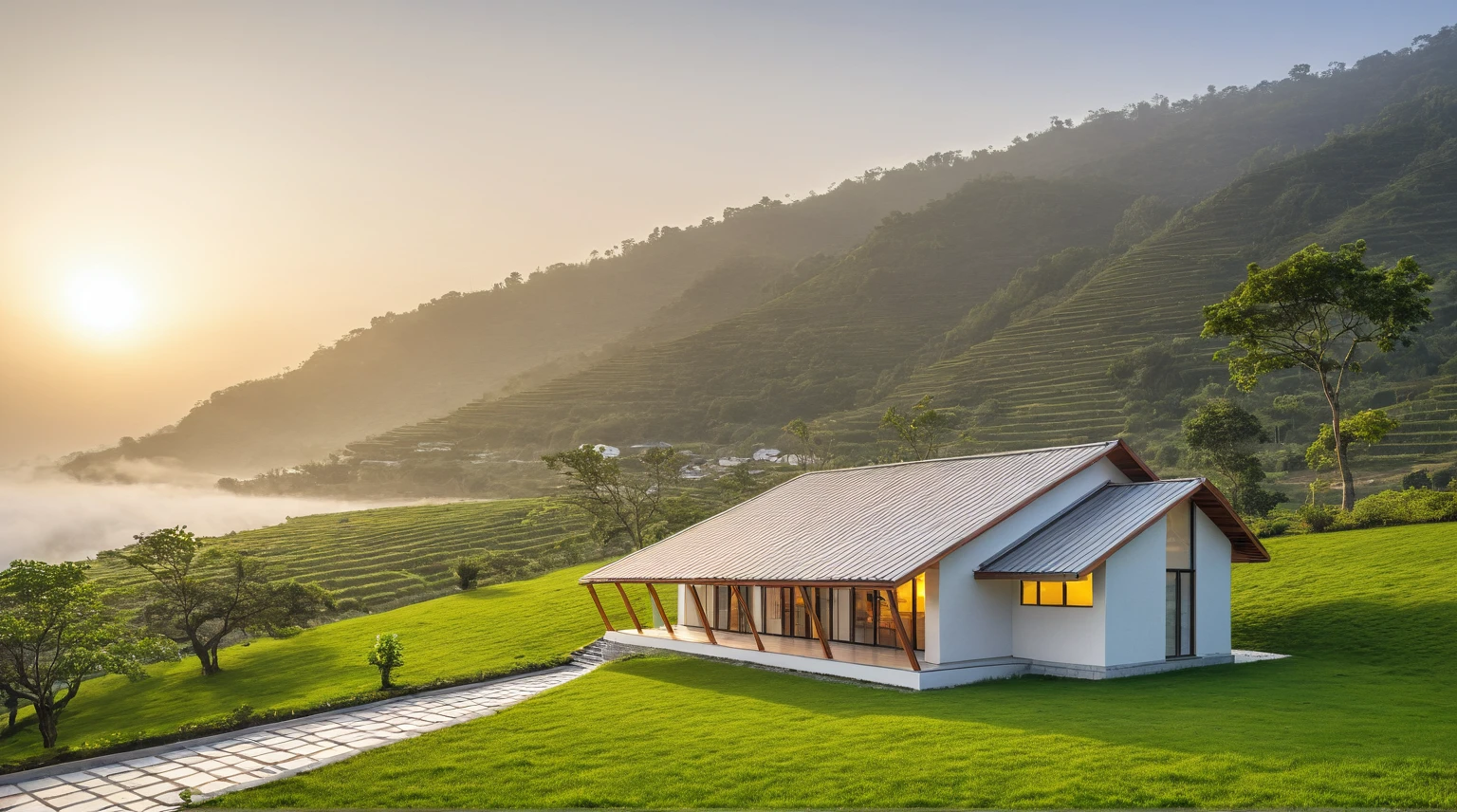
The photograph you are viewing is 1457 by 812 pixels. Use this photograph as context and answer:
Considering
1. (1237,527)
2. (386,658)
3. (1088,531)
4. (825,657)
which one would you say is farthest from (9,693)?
(1237,527)

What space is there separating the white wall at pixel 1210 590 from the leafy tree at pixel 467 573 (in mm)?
28307

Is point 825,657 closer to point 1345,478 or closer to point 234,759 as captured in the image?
point 234,759

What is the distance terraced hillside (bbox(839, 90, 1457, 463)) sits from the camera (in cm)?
7131

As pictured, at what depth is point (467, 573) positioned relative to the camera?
130ft

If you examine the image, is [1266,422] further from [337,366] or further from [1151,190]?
[337,366]

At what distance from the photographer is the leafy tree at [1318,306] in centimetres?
2628

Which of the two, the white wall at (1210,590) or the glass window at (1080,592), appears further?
the white wall at (1210,590)

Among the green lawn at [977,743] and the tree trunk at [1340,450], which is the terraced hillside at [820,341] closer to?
the tree trunk at [1340,450]

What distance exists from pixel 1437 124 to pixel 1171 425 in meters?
59.8

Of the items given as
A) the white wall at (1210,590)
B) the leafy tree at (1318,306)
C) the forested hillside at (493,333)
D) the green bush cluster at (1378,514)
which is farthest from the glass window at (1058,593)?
the forested hillside at (493,333)

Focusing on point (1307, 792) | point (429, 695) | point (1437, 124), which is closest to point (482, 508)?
point (429, 695)

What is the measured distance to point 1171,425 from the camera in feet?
211

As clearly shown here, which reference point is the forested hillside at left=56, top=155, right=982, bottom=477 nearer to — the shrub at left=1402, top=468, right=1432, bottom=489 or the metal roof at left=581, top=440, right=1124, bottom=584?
the shrub at left=1402, top=468, right=1432, bottom=489

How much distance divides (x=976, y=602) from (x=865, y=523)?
11.6 feet
